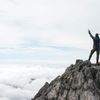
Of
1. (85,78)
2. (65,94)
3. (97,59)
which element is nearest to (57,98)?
(65,94)

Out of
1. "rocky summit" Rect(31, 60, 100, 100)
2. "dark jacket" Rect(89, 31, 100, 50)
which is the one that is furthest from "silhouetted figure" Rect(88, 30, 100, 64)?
"rocky summit" Rect(31, 60, 100, 100)

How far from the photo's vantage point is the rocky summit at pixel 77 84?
5334 centimetres

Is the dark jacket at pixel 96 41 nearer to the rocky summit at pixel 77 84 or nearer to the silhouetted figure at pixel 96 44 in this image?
the silhouetted figure at pixel 96 44

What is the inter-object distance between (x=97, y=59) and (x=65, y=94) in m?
8.80

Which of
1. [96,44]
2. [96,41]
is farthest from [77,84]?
[96,41]

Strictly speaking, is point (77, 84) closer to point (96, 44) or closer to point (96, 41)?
point (96, 44)

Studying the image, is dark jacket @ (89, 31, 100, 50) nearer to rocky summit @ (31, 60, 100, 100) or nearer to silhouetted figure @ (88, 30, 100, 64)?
silhouetted figure @ (88, 30, 100, 64)

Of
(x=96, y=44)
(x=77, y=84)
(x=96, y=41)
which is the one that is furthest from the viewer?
(x=96, y=44)

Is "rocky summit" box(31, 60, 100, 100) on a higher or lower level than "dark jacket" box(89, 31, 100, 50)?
lower

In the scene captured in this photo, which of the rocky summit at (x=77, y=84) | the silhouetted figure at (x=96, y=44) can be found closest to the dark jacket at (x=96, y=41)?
the silhouetted figure at (x=96, y=44)

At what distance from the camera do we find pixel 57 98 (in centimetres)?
5694

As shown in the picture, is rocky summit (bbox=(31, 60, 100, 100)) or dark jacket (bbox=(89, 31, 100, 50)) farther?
dark jacket (bbox=(89, 31, 100, 50))

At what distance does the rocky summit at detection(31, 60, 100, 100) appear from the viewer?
53.3m

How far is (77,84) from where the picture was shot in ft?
181
